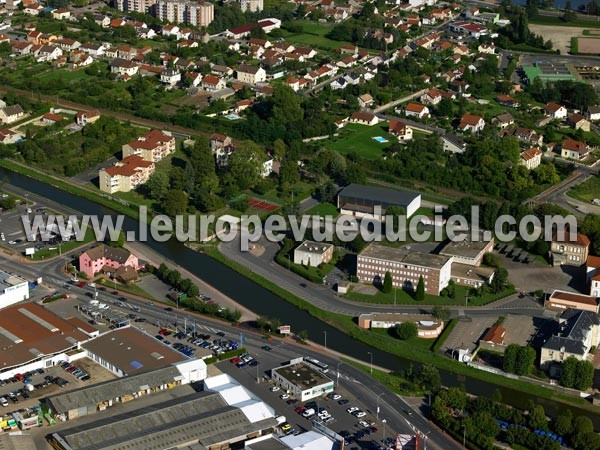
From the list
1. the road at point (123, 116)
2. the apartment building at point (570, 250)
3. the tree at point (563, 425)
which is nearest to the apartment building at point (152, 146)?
the road at point (123, 116)

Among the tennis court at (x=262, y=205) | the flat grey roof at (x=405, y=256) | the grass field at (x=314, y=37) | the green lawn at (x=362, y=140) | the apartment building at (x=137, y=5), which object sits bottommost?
the tennis court at (x=262, y=205)

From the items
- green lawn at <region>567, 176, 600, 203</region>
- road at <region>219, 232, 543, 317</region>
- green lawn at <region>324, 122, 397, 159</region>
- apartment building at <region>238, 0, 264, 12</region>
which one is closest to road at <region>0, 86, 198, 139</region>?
green lawn at <region>324, 122, 397, 159</region>

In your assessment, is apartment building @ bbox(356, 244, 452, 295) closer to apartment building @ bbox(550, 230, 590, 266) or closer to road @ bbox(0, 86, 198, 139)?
apartment building @ bbox(550, 230, 590, 266)

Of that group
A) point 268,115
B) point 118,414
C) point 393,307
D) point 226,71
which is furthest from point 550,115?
point 118,414

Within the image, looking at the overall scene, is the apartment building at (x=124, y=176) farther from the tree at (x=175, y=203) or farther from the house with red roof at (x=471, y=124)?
the house with red roof at (x=471, y=124)

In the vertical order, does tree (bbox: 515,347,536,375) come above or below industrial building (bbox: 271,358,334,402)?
above

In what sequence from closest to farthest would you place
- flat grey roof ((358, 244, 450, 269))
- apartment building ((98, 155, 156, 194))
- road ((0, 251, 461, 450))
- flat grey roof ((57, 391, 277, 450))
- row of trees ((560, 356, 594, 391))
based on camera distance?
flat grey roof ((57, 391, 277, 450))
road ((0, 251, 461, 450))
row of trees ((560, 356, 594, 391))
flat grey roof ((358, 244, 450, 269))
apartment building ((98, 155, 156, 194))

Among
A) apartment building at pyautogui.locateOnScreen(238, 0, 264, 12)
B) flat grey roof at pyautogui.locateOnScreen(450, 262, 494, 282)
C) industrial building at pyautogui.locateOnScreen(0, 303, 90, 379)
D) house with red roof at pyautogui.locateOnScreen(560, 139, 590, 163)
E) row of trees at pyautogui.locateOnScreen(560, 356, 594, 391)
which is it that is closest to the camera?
row of trees at pyautogui.locateOnScreen(560, 356, 594, 391)

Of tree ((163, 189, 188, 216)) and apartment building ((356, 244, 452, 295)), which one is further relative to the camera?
tree ((163, 189, 188, 216))

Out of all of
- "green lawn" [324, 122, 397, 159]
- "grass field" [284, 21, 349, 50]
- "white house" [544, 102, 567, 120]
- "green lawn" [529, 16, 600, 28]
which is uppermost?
"green lawn" [529, 16, 600, 28]
